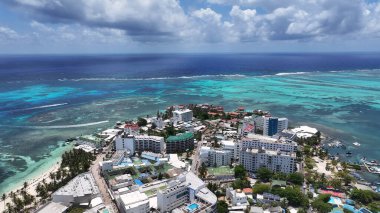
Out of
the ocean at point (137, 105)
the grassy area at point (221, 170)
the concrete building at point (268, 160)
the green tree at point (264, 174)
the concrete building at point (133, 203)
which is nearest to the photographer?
the concrete building at point (133, 203)

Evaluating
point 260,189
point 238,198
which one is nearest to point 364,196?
point 260,189

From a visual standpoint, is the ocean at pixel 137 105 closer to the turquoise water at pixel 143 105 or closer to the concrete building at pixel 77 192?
the turquoise water at pixel 143 105

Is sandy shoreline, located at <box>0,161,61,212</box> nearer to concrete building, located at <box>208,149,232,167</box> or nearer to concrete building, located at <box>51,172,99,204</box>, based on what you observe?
concrete building, located at <box>51,172,99,204</box>

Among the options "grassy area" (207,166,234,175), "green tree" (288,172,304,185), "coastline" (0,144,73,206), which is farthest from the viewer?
"grassy area" (207,166,234,175)

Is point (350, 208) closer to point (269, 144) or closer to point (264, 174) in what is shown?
point (264, 174)

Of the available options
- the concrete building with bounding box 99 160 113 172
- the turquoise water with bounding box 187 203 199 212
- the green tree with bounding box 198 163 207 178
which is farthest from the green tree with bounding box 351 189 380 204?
the concrete building with bounding box 99 160 113 172

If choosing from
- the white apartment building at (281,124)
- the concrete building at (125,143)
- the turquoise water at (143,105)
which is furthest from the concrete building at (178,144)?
the white apartment building at (281,124)

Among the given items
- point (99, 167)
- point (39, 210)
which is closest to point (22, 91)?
point (99, 167)
